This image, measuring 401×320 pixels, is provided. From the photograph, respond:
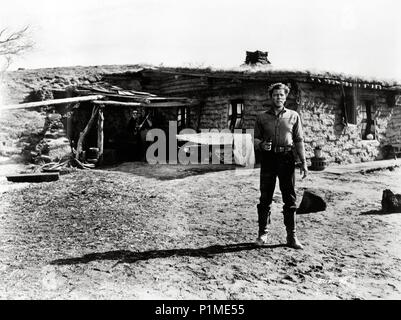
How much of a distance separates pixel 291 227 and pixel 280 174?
2.26ft

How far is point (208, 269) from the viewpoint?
3969 millimetres

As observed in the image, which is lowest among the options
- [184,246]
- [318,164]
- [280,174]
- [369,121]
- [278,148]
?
[184,246]

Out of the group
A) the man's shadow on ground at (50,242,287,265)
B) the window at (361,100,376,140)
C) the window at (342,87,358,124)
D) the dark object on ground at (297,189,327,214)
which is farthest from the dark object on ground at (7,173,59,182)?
the window at (361,100,376,140)

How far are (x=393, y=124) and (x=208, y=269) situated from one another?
40.7 feet

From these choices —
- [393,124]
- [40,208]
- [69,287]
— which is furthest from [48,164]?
[393,124]

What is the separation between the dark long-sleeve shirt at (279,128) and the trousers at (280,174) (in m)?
0.15

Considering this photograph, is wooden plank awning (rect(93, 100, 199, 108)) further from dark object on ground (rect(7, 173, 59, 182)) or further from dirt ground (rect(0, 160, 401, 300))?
dirt ground (rect(0, 160, 401, 300))

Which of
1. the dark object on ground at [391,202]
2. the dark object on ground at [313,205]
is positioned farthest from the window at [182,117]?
the dark object on ground at [391,202]

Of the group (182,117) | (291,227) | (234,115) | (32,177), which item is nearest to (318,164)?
(234,115)

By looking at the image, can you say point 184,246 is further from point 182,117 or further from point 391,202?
point 182,117

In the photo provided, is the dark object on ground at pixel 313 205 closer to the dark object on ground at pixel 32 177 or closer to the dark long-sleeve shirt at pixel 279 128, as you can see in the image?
the dark long-sleeve shirt at pixel 279 128

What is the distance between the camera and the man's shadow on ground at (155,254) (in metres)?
4.19

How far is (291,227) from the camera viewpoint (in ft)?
15.0

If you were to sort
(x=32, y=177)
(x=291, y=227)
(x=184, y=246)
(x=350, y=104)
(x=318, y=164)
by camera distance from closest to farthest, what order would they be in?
(x=291, y=227), (x=184, y=246), (x=32, y=177), (x=318, y=164), (x=350, y=104)
